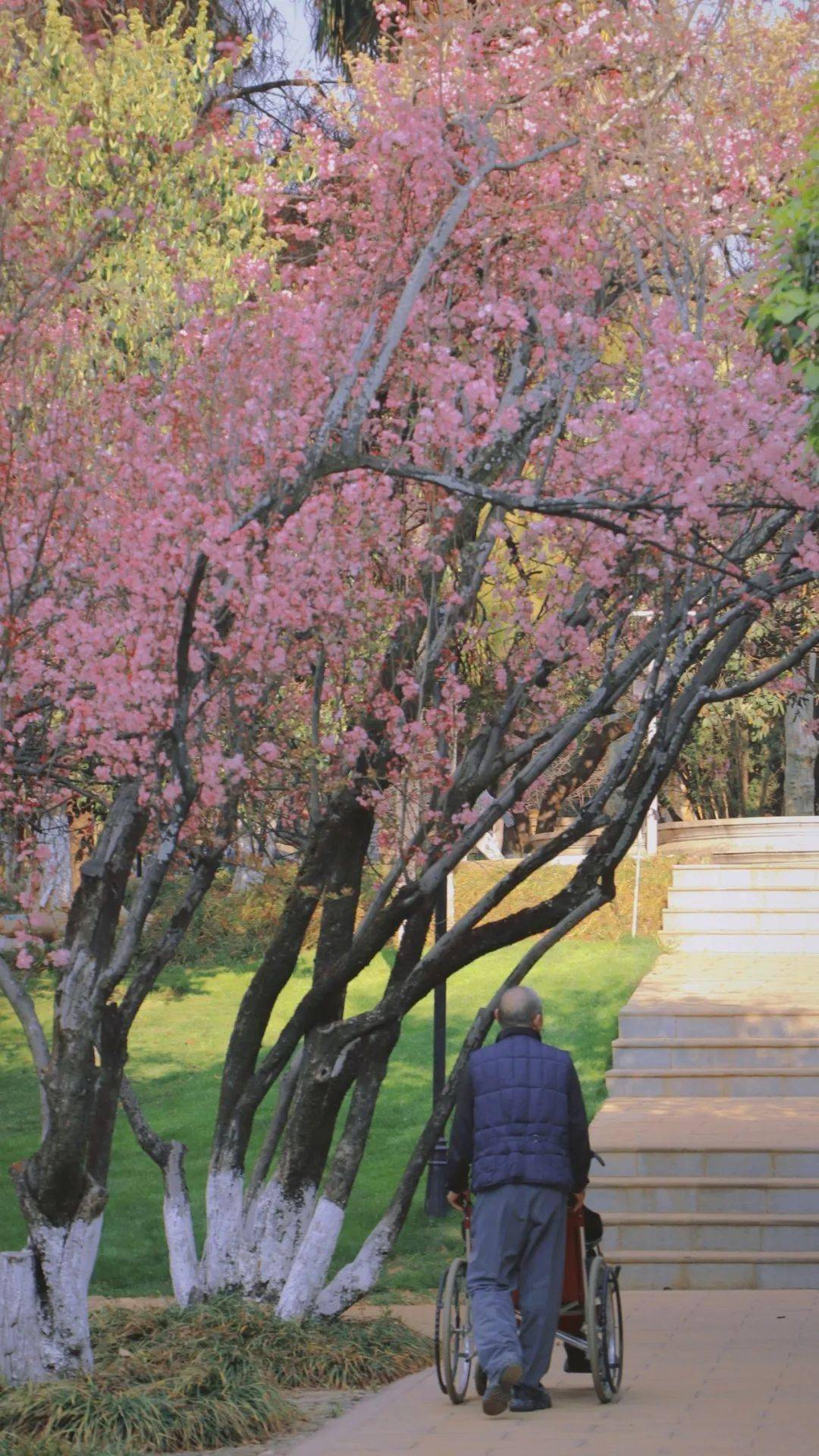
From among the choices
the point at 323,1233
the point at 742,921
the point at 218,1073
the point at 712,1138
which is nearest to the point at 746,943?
the point at 742,921

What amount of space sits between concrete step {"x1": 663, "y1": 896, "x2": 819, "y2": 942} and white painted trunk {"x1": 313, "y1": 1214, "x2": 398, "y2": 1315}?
1021 cm

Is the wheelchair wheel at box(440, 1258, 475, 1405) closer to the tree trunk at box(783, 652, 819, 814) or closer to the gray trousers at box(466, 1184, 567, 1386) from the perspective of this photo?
the gray trousers at box(466, 1184, 567, 1386)

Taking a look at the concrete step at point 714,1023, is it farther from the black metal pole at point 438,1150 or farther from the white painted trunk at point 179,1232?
the white painted trunk at point 179,1232

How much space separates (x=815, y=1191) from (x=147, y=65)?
958 cm

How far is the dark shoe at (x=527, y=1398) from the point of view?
21.9 ft

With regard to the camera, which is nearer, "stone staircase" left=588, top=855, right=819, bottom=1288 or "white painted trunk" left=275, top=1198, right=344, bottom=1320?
"white painted trunk" left=275, top=1198, right=344, bottom=1320

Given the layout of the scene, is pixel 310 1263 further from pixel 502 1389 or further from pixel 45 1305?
pixel 502 1389

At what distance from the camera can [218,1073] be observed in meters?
16.1

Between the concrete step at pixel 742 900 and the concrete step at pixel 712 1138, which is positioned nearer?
the concrete step at pixel 712 1138

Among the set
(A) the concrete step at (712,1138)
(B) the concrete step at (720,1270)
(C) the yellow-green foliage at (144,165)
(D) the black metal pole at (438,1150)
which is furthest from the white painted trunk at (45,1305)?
(C) the yellow-green foliage at (144,165)

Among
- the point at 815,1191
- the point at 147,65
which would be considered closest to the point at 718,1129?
the point at 815,1191

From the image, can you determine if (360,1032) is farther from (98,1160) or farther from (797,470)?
(797,470)

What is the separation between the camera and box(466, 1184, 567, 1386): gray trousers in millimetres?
6656

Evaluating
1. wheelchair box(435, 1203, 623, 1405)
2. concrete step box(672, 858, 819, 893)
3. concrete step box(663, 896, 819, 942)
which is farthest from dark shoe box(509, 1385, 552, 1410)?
concrete step box(672, 858, 819, 893)
